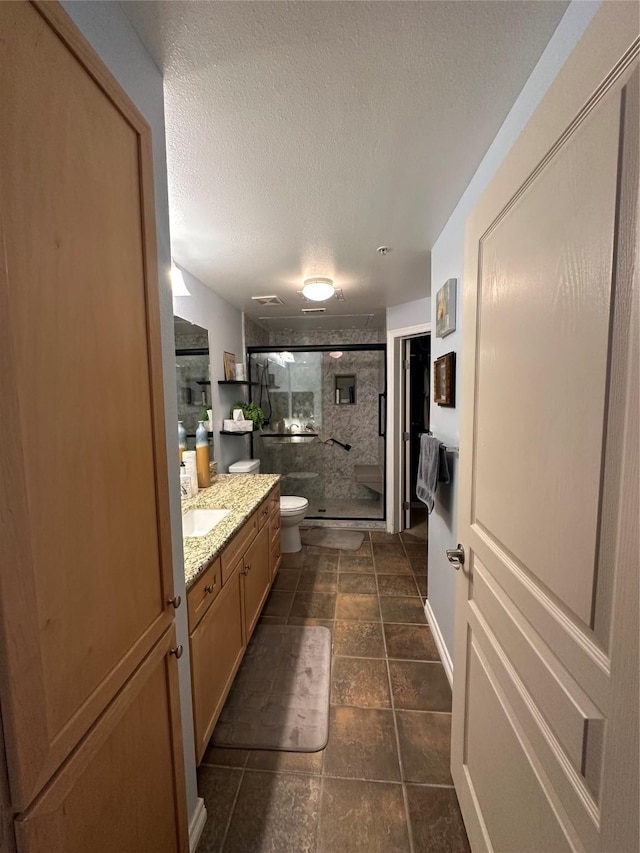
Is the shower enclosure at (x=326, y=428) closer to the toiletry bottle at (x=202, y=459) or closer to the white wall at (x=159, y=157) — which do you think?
the toiletry bottle at (x=202, y=459)

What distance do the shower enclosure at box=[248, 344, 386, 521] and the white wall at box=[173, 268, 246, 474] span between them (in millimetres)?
1034

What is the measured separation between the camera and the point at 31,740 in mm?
482

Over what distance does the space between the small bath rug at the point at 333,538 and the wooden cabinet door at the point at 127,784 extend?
251 centimetres

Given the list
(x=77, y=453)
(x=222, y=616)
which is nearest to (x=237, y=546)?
(x=222, y=616)

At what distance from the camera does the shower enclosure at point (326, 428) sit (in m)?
4.41

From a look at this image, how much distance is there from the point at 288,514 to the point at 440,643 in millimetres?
1542

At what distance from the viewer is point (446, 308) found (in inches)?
68.9

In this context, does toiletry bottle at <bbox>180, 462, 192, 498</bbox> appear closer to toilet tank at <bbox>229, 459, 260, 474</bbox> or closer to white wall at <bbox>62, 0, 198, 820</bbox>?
toilet tank at <bbox>229, 459, 260, 474</bbox>

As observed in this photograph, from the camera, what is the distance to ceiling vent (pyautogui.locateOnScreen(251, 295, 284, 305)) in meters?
2.92

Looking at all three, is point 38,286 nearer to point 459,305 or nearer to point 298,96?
point 298,96

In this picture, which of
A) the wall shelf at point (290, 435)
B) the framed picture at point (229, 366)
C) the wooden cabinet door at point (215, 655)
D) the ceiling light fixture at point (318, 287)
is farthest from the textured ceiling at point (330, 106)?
the wall shelf at point (290, 435)

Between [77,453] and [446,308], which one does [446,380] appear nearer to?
[446,308]

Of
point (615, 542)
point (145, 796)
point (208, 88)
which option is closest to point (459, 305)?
point (208, 88)

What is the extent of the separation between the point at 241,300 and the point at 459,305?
2.05 m
